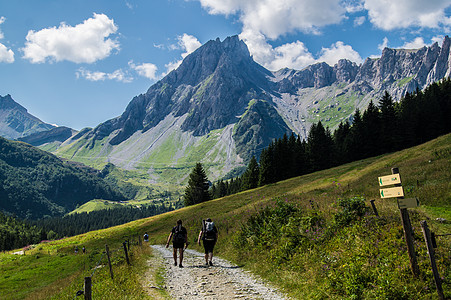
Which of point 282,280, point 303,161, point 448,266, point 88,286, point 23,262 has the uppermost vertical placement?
point 303,161

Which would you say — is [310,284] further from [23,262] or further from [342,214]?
[23,262]

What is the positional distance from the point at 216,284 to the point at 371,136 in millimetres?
74690

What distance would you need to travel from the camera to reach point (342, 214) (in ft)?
44.8

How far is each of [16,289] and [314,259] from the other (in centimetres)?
3172

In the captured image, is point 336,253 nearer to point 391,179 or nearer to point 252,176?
point 391,179

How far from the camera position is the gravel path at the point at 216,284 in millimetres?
10148

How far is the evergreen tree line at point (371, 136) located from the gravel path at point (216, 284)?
69.1 meters

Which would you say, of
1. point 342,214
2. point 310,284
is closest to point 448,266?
point 310,284

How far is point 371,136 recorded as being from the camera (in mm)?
73250

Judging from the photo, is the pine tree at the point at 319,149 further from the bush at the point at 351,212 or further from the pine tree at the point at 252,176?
the bush at the point at 351,212

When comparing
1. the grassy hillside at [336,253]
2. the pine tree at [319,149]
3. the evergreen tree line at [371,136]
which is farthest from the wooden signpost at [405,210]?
the pine tree at [319,149]

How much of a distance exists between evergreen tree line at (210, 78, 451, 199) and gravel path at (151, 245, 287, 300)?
69064mm

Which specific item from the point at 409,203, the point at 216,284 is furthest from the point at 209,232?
the point at 409,203

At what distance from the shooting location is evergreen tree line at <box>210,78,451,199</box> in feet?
218
